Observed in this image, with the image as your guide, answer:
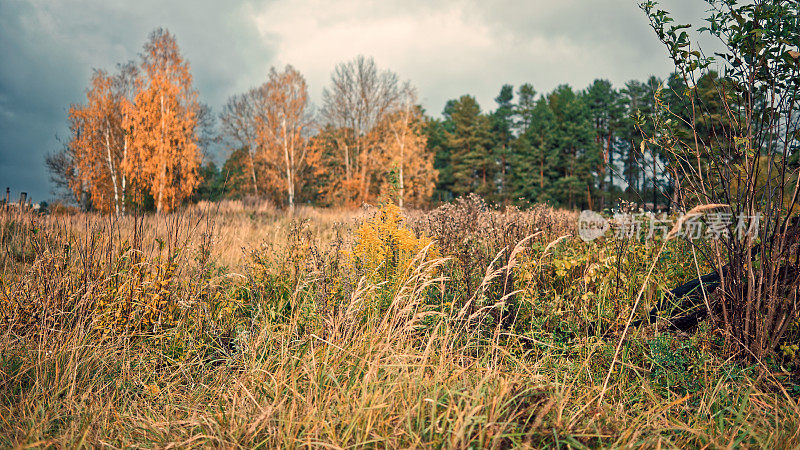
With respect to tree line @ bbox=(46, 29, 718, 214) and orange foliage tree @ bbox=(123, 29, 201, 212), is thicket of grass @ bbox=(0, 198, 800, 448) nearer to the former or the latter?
tree line @ bbox=(46, 29, 718, 214)

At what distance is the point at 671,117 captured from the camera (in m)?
3.00

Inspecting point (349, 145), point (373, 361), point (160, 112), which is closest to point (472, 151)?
point (349, 145)

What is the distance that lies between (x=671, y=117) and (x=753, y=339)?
1.63m

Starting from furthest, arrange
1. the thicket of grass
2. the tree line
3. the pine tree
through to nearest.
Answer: the pine tree
the tree line
the thicket of grass

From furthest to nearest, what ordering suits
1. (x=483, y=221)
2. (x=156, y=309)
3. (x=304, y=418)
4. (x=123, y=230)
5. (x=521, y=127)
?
(x=521, y=127) → (x=123, y=230) → (x=483, y=221) → (x=156, y=309) → (x=304, y=418)

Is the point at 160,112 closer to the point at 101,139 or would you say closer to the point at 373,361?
the point at 101,139

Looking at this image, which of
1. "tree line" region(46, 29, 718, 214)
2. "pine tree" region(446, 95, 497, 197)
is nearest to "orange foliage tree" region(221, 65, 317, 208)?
"tree line" region(46, 29, 718, 214)

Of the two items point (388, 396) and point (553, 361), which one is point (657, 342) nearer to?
point (553, 361)

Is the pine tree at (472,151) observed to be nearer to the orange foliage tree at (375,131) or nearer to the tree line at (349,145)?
the tree line at (349,145)

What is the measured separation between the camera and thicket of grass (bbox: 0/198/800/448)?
1.70 m

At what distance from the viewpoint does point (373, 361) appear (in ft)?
7.22

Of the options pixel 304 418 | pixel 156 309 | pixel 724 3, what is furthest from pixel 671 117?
pixel 156 309

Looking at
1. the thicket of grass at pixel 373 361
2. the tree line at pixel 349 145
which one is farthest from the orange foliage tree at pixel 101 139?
the thicket of grass at pixel 373 361

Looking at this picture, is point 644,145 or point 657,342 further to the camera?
point 644,145
